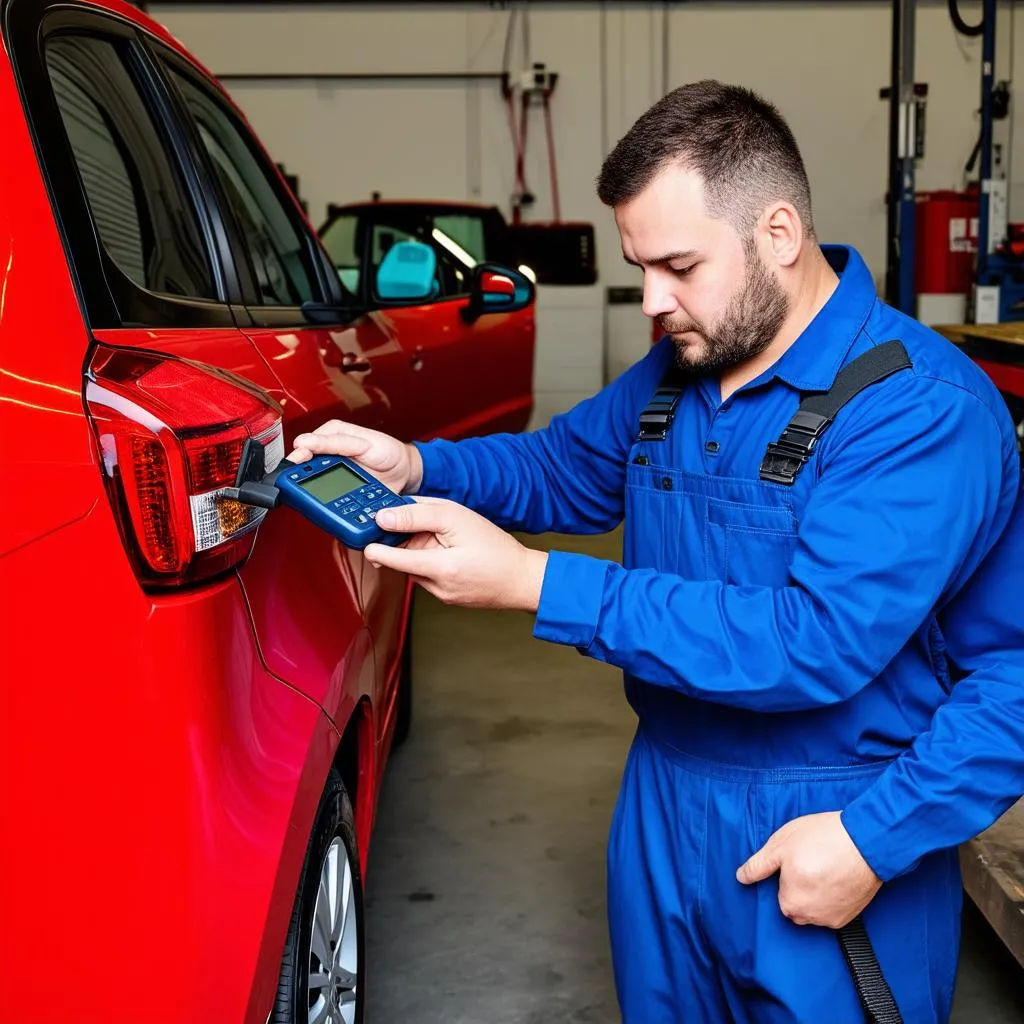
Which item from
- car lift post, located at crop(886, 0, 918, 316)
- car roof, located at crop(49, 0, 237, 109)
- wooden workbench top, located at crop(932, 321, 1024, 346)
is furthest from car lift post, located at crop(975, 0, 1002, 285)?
car roof, located at crop(49, 0, 237, 109)

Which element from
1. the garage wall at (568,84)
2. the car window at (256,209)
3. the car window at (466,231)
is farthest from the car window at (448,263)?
the garage wall at (568,84)

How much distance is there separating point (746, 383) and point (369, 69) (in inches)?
430

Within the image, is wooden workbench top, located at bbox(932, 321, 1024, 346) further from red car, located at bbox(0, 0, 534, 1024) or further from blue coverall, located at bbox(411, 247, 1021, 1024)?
red car, located at bbox(0, 0, 534, 1024)

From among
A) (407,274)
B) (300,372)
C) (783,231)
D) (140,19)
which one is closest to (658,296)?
(783,231)

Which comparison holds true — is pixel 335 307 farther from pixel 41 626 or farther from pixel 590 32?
pixel 590 32

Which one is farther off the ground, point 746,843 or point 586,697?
point 746,843

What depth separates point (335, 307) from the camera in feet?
7.64

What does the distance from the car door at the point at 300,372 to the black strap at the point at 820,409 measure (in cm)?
58

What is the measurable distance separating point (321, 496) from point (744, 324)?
1.79ft

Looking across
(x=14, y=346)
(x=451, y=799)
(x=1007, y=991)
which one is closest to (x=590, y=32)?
(x=451, y=799)

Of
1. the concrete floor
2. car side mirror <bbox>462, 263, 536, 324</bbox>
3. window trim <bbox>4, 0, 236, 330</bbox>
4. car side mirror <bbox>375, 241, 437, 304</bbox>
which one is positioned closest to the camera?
window trim <bbox>4, 0, 236, 330</bbox>

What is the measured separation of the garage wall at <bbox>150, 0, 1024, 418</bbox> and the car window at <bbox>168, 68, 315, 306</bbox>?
29.1 feet

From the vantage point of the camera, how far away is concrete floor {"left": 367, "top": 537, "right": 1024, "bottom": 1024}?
2373 millimetres

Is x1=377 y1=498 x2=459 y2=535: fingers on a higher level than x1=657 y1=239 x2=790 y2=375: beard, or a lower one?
lower
